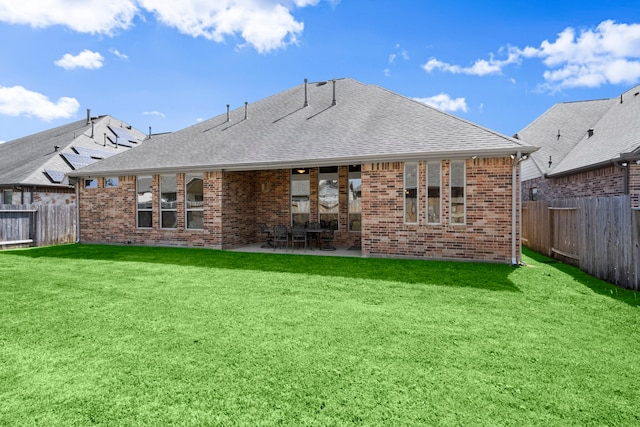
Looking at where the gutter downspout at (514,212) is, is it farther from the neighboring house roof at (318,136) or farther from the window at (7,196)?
the window at (7,196)

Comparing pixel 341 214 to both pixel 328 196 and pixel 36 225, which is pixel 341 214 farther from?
pixel 36 225

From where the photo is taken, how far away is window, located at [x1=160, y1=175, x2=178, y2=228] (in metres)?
13.0

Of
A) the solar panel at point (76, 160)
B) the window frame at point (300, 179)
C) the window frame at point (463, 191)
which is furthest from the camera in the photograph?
the solar panel at point (76, 160)

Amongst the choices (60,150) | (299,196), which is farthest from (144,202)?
(60,150)

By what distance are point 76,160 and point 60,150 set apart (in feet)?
4.41

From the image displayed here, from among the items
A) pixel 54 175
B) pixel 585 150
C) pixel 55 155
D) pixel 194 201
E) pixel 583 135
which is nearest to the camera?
pixel 194 201

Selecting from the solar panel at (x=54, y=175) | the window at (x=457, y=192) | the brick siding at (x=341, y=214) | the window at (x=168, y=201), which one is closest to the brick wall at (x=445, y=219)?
the brick siding at (x=341, y=214)

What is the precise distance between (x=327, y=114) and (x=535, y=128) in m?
14.6

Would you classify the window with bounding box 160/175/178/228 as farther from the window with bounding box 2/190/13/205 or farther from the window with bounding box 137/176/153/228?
the window with bounding box 2/190/13/205

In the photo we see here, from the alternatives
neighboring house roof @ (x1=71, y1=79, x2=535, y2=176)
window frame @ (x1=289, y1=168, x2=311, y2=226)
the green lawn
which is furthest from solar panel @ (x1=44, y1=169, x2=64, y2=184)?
window frame @ (x1=289, y1=168, x2=311, y2=226)

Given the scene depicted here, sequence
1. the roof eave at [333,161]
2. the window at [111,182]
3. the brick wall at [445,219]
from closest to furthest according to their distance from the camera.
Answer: the roof eave at [333,161] → the brick wall at [445,219] → the window at [111,182]

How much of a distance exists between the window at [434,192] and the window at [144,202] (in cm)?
1056

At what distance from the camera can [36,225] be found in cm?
1423

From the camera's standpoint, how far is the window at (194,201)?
41.3ft
